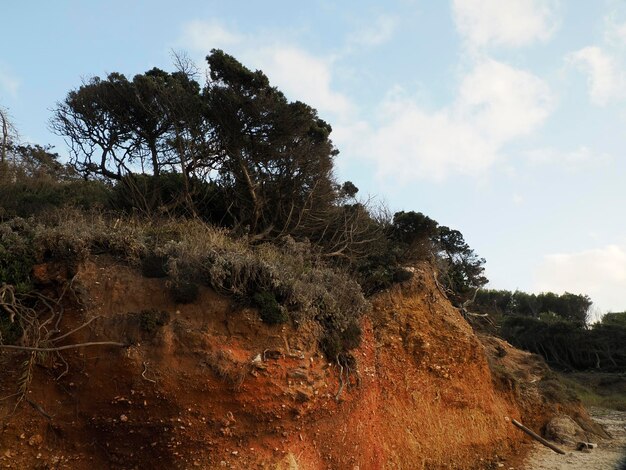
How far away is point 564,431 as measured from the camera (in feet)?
61.2

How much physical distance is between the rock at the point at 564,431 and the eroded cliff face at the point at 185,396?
8.40 meters

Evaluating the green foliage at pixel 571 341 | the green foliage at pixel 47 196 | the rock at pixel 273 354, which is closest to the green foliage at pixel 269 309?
the rock at pixel 273 354

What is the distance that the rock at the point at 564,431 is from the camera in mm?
18391

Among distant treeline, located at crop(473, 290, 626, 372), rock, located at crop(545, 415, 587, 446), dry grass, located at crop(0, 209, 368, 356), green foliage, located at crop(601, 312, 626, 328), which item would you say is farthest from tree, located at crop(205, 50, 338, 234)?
green foliage, located at crop(601, 312, 626, 328)

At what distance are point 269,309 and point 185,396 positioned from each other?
2284mm

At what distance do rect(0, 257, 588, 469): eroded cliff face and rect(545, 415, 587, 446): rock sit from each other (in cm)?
840

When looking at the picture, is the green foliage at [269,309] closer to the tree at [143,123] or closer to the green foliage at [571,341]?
the tree at [143,123]

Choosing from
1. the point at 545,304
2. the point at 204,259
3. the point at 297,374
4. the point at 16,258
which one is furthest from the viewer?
the point at 545,304

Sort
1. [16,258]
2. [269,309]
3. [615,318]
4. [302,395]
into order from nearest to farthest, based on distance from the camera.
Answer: [16,258], [302,395], [269,309], [615,318]

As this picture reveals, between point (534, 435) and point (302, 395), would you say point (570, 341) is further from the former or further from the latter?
point (302, 395)

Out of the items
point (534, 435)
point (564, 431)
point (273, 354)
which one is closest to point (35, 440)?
point (273, 354)

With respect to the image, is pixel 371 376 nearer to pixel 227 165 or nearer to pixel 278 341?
pixel 278 341

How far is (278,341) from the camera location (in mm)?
10391

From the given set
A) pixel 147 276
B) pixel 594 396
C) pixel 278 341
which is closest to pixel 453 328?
pixel 278 341
